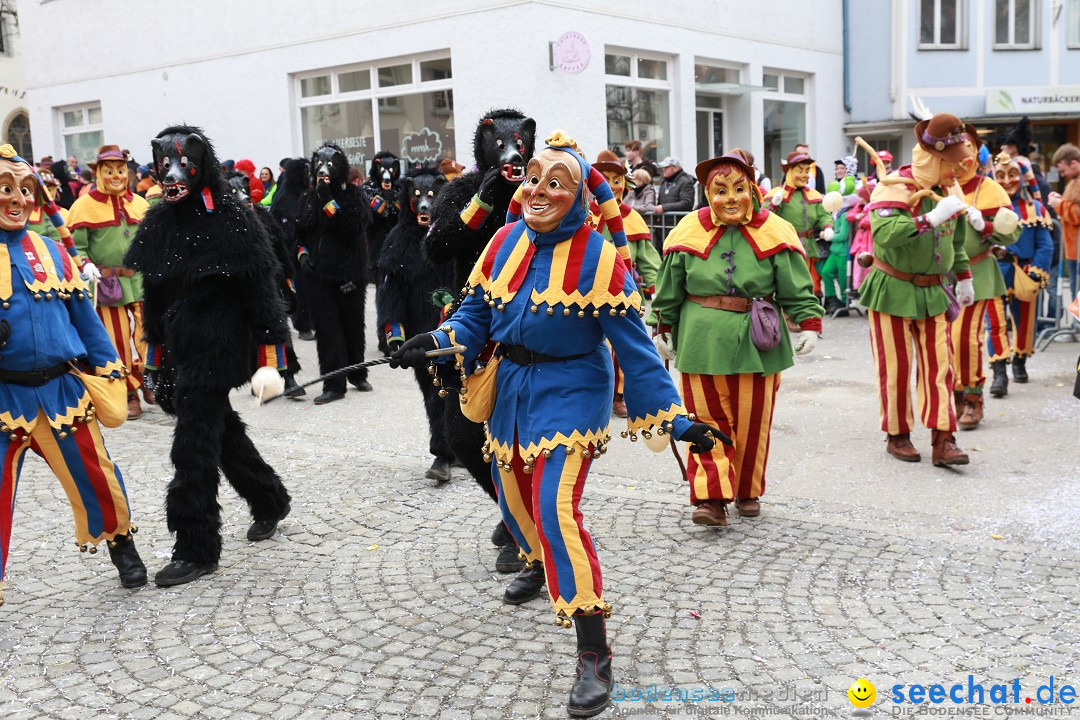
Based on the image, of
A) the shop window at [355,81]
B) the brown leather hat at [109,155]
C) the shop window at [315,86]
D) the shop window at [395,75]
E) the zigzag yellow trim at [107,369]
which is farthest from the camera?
the shop window at [315,86]

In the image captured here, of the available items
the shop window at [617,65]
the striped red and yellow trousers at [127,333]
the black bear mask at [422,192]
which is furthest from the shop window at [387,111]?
the black bear mask at [422,192]

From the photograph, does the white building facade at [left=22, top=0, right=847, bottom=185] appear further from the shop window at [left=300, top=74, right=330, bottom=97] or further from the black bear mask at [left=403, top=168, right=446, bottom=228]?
the black bear mask at [left=403, top=168, right=446, bottom=228]

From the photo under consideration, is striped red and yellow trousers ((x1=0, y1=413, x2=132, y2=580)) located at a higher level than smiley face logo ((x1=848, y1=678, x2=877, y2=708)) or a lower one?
higher

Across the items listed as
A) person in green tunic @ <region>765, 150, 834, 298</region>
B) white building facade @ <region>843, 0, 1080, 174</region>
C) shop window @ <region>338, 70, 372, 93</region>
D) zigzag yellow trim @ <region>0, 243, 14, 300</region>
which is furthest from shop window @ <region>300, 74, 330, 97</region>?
zigzag yellow trim @ <region>0, 243, 14, 300</region>

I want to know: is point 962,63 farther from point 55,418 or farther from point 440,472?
point 55,418

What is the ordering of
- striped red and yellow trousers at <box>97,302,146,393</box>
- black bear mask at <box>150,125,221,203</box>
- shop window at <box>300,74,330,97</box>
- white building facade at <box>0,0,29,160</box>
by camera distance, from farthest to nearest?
1. white building facade at <box>0,0,29,160</box>
2. shop window at <box>300,74,330,97</box>
3. striped red and yellow trousers at <box>97,302,146,393</box>
4. black bear mask at <box>150,125,221,203</box>

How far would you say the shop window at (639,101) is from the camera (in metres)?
16.6

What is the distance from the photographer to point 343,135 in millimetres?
18141

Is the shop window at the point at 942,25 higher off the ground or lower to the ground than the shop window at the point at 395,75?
higher

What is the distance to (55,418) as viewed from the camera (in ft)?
15.7

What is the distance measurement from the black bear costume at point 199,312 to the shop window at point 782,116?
15.9 meters

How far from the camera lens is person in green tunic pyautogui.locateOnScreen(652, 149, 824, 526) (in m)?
5.62

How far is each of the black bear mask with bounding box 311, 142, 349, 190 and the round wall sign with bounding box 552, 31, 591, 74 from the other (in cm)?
662

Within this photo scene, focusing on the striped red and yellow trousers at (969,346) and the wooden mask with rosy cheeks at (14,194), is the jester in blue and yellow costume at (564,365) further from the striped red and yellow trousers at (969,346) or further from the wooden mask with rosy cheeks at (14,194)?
the striped red and yellow trousers at (969,346)
